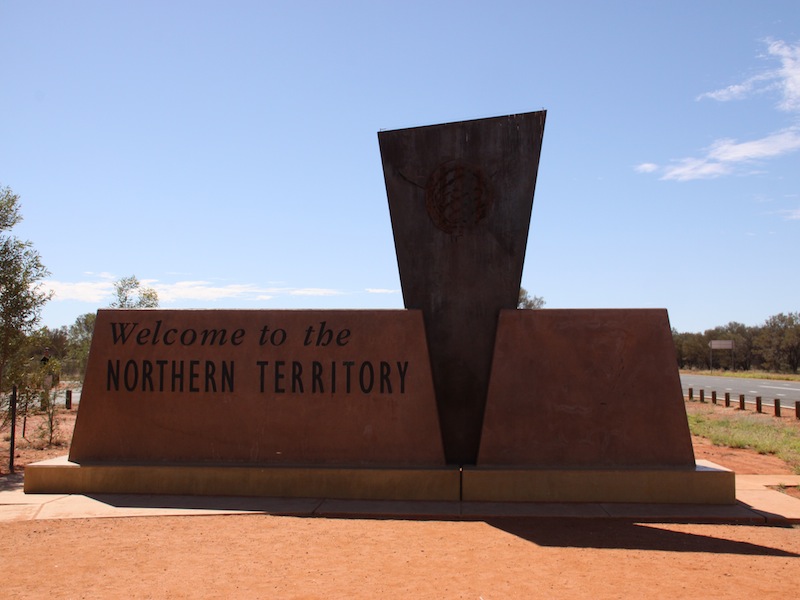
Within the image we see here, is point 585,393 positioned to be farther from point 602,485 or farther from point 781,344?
point 781,344

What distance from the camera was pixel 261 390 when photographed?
8742 millimetres

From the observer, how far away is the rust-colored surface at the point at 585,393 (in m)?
8.22

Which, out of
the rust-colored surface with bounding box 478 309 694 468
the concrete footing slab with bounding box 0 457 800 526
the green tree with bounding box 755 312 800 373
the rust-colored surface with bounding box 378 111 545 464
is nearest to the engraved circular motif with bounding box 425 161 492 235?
the rust-colored surface with bounding box 378 111 545 464

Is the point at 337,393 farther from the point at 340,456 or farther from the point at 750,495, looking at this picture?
the point at 750,495

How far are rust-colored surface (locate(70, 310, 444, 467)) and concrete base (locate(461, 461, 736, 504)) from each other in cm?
66

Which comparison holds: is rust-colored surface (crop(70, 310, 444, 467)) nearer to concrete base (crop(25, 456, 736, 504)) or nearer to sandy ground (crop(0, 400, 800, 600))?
concrete base (crop(25, 456, 736, 504))

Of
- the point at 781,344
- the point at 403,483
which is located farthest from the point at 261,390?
the point at 781,344

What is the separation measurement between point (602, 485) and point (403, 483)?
2.23 meters

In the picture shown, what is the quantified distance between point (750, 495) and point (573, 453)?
2281 millimetres

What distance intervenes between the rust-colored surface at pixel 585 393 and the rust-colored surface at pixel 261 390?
0.93 meters

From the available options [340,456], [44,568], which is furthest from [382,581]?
[340,456]

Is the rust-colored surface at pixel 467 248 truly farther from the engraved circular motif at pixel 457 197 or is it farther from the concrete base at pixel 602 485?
the concrete base at pixel 602 485

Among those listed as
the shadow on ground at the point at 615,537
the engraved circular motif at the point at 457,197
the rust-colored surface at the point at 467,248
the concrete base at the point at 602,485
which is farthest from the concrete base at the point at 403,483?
the engraved circular motif at the point at 457,197

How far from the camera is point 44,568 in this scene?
5559mm
